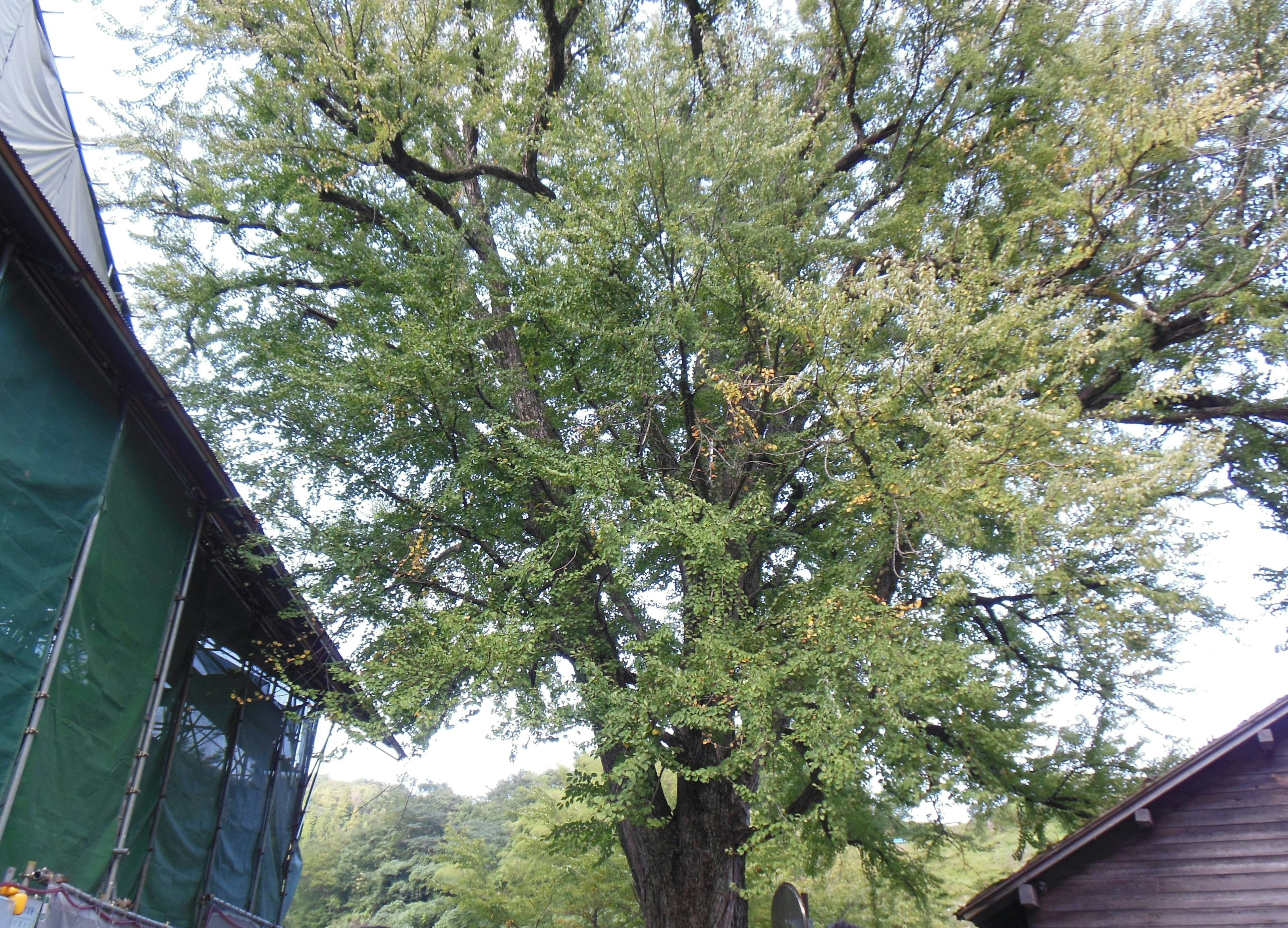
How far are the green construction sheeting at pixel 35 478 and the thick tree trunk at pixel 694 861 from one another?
5.16m

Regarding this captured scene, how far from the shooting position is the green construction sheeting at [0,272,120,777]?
4.95 m

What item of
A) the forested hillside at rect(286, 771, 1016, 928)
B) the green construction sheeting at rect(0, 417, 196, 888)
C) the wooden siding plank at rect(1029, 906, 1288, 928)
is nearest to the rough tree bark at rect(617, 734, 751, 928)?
the forested hillside at rect(286, 771, 1016, 928)

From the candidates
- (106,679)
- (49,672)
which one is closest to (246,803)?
(106,679)

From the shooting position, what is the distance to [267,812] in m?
10.8

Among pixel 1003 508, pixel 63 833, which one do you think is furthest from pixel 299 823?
pixel 1003 508

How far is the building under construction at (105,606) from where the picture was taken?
16.6 feet

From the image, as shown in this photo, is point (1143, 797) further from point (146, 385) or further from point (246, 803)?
point (246, 803)

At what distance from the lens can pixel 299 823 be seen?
39.0ft

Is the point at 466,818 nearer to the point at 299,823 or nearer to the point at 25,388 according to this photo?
the point at 299,823

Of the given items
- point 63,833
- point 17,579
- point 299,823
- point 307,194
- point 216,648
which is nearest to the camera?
point 17,579

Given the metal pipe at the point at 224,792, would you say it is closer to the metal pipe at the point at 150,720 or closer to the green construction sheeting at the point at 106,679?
the metal pipe at the point at 150,720

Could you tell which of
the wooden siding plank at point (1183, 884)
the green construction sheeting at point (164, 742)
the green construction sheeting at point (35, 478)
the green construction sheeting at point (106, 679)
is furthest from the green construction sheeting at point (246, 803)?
the wooden siding plank at point (1183, 884)

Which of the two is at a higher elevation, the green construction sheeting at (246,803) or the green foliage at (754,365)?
the green foliage at (754,365)

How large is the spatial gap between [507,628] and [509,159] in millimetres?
6373
